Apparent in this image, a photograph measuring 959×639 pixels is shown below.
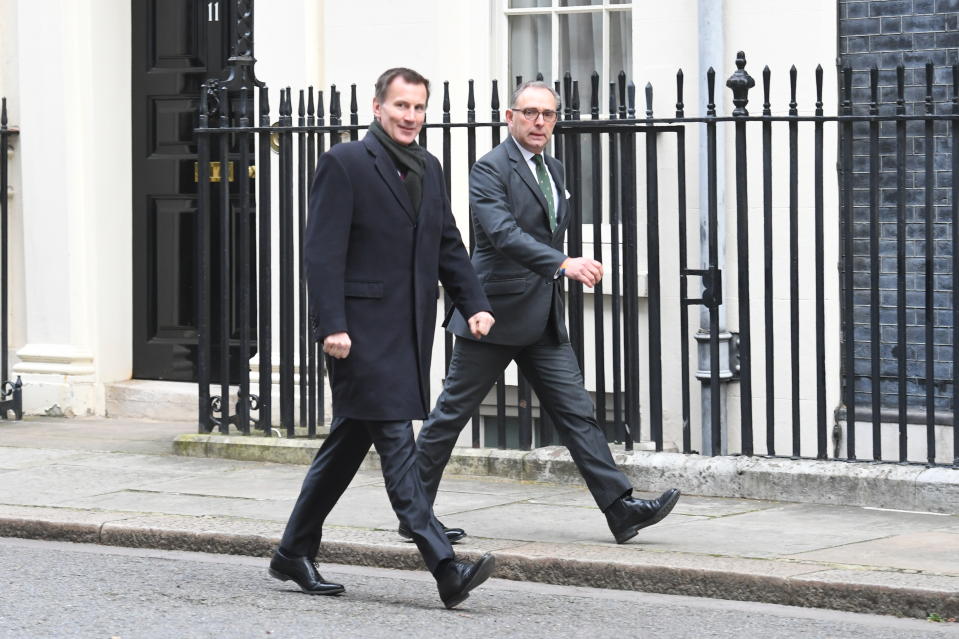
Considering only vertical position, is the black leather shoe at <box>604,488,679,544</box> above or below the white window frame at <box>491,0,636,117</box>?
below

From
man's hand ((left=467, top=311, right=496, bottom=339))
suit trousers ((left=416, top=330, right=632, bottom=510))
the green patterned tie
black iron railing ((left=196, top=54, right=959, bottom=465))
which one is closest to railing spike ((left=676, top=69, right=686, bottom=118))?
black iron railing ((left=196, top=54, right=959, bottom=465))

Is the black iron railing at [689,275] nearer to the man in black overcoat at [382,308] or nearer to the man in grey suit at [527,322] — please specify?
the man in grey suit at [527,322]

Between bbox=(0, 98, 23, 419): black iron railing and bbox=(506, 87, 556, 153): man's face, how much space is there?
5081 mm

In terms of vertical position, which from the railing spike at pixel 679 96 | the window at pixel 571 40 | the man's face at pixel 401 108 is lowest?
the man's face at pixel 401 108

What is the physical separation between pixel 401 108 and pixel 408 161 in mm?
194

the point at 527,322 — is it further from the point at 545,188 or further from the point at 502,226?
the point at 545,188

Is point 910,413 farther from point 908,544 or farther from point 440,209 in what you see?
point 440,209

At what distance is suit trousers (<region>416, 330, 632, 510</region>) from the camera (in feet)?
23.5

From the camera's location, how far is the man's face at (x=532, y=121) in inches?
284

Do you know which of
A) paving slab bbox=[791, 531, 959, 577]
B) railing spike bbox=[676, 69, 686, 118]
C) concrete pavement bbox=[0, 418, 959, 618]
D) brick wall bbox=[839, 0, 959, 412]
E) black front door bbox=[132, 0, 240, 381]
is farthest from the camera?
black front door bbox=[132, 0, 240, 381]

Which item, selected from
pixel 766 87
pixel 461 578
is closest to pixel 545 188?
pixel 766 87

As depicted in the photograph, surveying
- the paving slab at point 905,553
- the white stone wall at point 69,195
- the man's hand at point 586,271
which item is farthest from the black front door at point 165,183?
the paving slab at point 905,553

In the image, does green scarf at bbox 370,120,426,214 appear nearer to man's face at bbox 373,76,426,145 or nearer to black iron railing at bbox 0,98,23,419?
man's face at bbox 373,76,426,145

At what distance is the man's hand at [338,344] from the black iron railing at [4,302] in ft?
18.6
